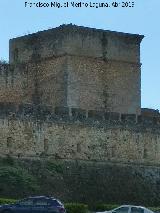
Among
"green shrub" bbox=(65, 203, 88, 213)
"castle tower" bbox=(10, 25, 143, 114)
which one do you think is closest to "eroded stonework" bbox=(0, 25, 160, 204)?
"castle tower" bbox=(10, 25, 143, 114)

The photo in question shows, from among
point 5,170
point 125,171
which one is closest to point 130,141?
point 125,171

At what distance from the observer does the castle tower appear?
64750mm

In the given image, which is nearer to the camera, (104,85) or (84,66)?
(84,66)

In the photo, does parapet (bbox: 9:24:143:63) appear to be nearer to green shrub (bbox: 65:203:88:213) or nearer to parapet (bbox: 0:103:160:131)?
parapet (bbox: 0:103:160:131)

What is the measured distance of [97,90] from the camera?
66.3 meters

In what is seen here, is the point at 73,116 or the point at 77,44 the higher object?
the point at 77,44

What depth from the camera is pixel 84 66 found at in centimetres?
6581

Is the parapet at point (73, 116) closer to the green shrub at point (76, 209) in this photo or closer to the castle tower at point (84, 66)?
the castle tower at point (84, 66)

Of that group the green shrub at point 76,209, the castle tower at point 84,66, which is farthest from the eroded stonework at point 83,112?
the green shrub at point 76,209

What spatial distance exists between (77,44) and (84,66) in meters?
1.73

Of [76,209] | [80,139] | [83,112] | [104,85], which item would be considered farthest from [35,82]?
[76,209]

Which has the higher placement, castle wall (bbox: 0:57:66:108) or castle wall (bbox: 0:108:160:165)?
castle wall (bbox: 0:57:66:108)

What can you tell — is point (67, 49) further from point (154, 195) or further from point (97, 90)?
Answer: point (154, 195)

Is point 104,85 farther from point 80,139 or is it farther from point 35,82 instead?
point 80,139
